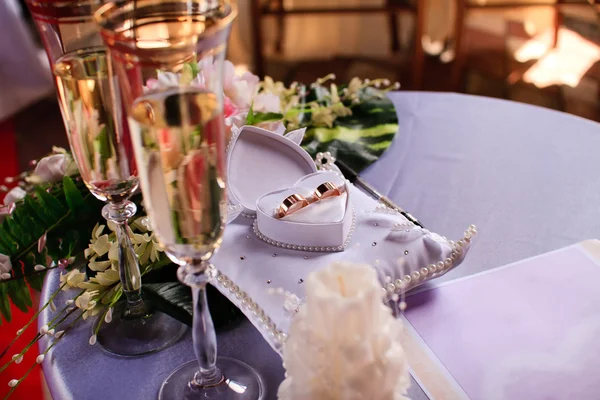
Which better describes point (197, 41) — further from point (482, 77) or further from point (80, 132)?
point (482, 77)

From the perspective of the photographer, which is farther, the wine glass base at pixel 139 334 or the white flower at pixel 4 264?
the white flower at pixel 4 264

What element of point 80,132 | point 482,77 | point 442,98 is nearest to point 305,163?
point 80,132

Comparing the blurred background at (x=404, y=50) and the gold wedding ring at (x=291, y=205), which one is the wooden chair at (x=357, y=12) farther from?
the gold wedding ring at (x=291, y=205)

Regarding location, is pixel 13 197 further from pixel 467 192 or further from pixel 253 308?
pixel 467 192

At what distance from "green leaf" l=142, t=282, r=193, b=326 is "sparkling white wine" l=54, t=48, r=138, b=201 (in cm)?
18

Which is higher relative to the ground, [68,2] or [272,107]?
[68,2]

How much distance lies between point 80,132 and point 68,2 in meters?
0.14

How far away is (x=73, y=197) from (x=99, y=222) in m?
0.06

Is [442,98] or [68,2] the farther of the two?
[442,98]

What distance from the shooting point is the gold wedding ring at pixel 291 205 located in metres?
0.81

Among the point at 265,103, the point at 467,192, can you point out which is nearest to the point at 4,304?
the point at 265,103

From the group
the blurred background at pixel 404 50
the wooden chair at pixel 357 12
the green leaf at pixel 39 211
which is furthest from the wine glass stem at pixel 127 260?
the wooden chair at pixel 357 12

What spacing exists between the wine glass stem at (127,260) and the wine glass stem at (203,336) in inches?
6.4

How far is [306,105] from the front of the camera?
4.22 ft
